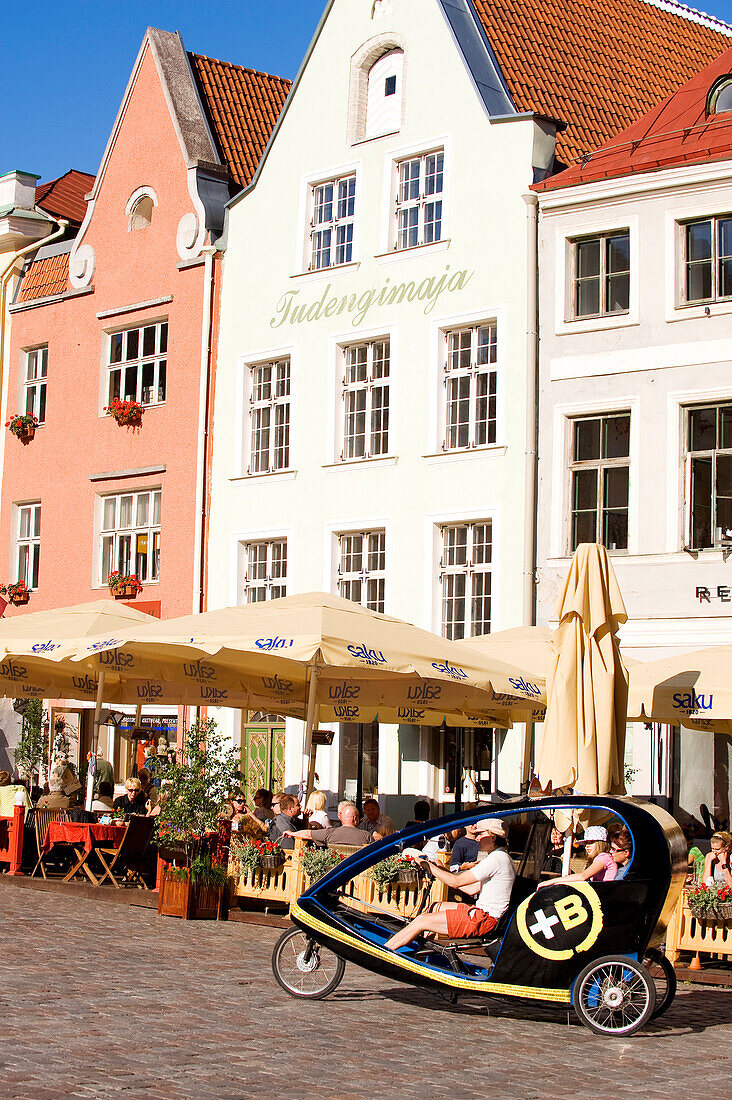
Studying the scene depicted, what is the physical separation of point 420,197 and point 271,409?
4698mm

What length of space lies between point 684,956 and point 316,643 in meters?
4.69

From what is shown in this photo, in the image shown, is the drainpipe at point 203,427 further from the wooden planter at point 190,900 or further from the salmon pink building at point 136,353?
the wooden planter at point 190,900

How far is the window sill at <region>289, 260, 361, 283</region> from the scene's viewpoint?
88.6ft

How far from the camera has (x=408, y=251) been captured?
26094mm

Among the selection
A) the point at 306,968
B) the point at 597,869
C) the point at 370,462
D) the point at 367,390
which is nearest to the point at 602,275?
the point at 367,390

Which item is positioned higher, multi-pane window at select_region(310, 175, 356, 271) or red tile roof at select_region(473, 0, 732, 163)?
red tile roof at select_region(473, 0, 732, 163)

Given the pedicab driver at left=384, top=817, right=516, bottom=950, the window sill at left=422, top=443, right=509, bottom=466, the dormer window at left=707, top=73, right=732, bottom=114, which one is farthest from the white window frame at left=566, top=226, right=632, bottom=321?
the pedicab driver at left=384, top=817, right=516, bottom=950

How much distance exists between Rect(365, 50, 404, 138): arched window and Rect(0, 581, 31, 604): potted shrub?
12.0 metres

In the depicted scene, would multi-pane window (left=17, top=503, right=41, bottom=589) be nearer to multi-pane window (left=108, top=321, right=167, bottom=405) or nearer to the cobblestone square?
multi-pane window (left=108, top=321, right=167, bottom=405)

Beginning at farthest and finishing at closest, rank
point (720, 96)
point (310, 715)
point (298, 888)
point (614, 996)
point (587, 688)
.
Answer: point (720, 96)
point (310, 715)
point (298, 888)
point (587, 688)
point (614, 996)

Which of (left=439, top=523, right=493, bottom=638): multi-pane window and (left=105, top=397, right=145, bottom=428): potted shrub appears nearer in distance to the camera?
(left=439, top=523, right=493, bottom=638): multi-pane window

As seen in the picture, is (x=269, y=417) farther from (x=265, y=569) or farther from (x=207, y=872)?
(x=207, y=872)

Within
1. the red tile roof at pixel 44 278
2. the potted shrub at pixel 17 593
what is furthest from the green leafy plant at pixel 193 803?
the red tile roof at pixel 44 278

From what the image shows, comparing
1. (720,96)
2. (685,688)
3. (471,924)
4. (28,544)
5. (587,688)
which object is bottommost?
(471,924)
